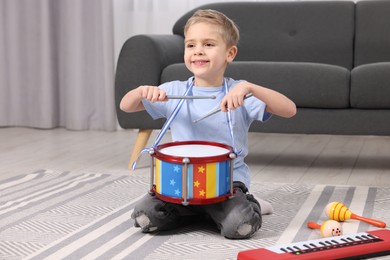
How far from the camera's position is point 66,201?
2.12 metres

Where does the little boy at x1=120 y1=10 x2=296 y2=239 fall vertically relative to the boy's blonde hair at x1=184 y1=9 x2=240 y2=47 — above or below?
below

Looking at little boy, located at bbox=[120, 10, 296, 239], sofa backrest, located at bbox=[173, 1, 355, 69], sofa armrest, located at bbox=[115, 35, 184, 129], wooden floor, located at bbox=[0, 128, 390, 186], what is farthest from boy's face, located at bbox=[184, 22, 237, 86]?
sofa backrest, located at bbox=[173, 1, 355, 69]

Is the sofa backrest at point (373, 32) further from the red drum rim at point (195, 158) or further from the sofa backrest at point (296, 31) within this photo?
the red drum rim at point (195, 158)

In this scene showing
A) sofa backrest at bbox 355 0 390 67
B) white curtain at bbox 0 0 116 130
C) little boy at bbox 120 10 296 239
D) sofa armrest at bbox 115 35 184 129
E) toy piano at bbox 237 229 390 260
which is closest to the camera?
toy piano at bbox 237 229 390 260

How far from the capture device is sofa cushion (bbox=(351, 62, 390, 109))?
258 centimetres

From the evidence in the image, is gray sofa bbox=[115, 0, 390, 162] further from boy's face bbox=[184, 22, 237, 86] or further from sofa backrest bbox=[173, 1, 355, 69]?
boy's face bbox=[184, 22, 237, 86]

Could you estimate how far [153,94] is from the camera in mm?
1733

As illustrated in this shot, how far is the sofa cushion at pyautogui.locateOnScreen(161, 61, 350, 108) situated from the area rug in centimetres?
42

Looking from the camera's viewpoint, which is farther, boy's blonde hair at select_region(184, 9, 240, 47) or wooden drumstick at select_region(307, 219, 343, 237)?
boy's blonde hair at select_region(184, 9, 240, 47)

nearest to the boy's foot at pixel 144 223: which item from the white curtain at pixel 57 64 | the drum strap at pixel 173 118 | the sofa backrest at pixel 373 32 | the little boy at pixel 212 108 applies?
the little boy at pixel 212 108

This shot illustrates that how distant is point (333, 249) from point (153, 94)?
1.95 ft

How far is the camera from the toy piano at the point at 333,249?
1460 millimetres

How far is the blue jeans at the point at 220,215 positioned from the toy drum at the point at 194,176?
44 millimetres

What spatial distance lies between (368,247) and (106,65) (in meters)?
2.64
